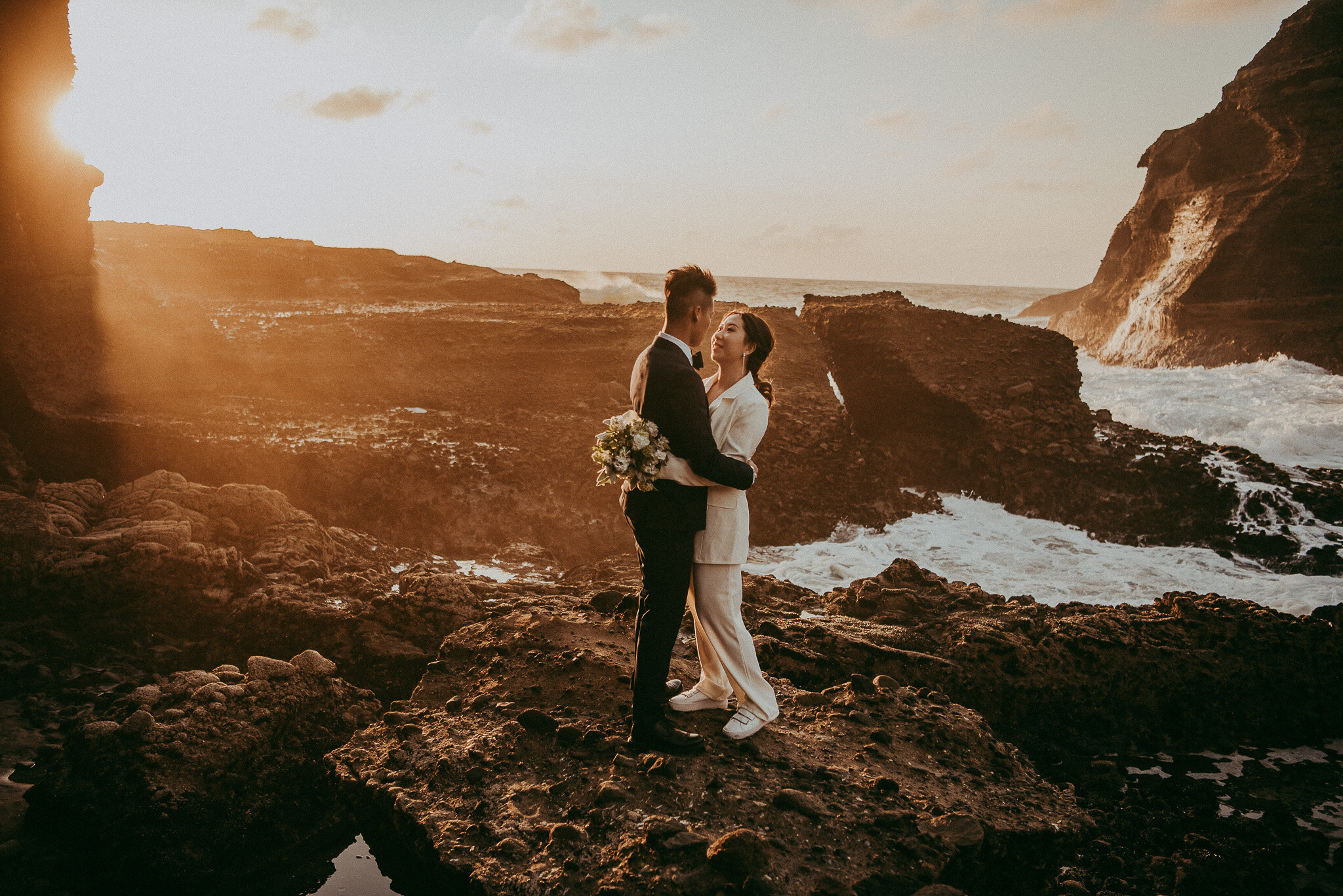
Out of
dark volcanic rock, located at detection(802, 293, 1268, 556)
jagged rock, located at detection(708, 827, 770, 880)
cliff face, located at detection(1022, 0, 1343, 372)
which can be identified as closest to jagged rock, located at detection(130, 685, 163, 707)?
jagged rock, located at detection(708, 827, 770, 880)

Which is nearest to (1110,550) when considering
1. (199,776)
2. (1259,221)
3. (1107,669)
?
(1107,669)

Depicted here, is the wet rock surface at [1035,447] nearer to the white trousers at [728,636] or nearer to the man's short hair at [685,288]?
the white trousers at [728,636]

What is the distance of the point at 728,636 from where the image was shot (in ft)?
11.6

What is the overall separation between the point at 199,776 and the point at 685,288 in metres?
3.60

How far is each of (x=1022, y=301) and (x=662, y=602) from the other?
95.0m

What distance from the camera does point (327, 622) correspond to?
5.80m

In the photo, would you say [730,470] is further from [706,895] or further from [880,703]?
[880,703]

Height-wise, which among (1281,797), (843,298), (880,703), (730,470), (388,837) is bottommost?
(1281,797)

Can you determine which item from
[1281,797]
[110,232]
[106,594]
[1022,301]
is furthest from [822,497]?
[1022,301]

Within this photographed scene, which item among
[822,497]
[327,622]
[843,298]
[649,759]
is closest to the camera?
[649,759]

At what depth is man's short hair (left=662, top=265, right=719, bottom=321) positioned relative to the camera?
3.32 metres

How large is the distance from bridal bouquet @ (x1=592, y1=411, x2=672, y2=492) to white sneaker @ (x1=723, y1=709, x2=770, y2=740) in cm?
131

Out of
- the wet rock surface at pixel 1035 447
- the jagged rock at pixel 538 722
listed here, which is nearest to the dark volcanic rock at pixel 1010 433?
the wet rock surface at pixel 1035 447

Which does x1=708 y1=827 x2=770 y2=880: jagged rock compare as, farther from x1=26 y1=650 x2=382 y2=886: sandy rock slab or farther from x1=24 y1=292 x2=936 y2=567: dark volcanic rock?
x1=24 y1=292 x2=936 y2=567: dark volcanic rock
